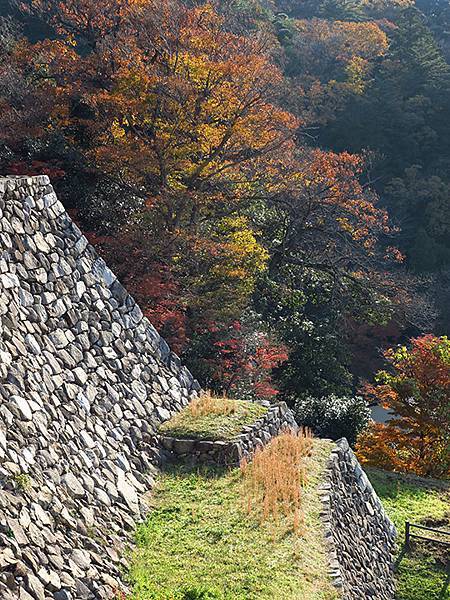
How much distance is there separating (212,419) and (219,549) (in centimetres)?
337

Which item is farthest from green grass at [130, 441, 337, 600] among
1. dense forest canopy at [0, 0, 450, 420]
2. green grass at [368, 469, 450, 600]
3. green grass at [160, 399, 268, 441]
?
dense forest canopy at [0, 0, 450, 420]

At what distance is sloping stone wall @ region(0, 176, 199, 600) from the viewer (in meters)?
7.74

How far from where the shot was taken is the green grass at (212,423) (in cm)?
1180

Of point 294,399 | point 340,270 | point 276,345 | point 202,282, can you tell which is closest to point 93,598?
point 202,282

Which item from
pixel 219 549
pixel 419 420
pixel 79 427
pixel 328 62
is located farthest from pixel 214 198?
pixel 328 62

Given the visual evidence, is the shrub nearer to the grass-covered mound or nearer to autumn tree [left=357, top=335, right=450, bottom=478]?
autumn tree [left=357, top=335, right=450, bottom=478]

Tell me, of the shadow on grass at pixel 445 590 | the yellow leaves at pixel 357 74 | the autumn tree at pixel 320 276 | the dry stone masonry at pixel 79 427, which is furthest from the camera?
the yellow leaves at pixel 357 74

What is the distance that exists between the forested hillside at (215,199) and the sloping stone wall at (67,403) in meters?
4.02

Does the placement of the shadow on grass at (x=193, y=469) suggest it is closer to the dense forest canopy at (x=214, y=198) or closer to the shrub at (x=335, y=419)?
the dense forest canopy at (x=214, y=198)

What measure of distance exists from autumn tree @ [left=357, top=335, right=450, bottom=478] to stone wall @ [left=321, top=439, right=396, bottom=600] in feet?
15.0

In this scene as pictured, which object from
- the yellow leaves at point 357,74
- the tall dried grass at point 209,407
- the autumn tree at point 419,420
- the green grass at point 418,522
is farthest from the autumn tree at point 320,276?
the yellow leaves at point 357,74

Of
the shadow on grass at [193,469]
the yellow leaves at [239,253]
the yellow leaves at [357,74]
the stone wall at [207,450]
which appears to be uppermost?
the yellow leaves at [357,74]

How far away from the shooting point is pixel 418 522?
48.0 feet

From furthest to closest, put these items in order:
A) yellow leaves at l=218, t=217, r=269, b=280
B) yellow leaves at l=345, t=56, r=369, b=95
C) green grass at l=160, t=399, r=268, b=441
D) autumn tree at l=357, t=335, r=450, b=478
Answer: yellow leaves at l=345, t=56, r=369, b=95 < yellow leaves at l=218, t=217, r=269, b=280 < autumn tree at l=357, t=335, r=450, b=478 < green grass at l=160, t=399, r=268, b=441
